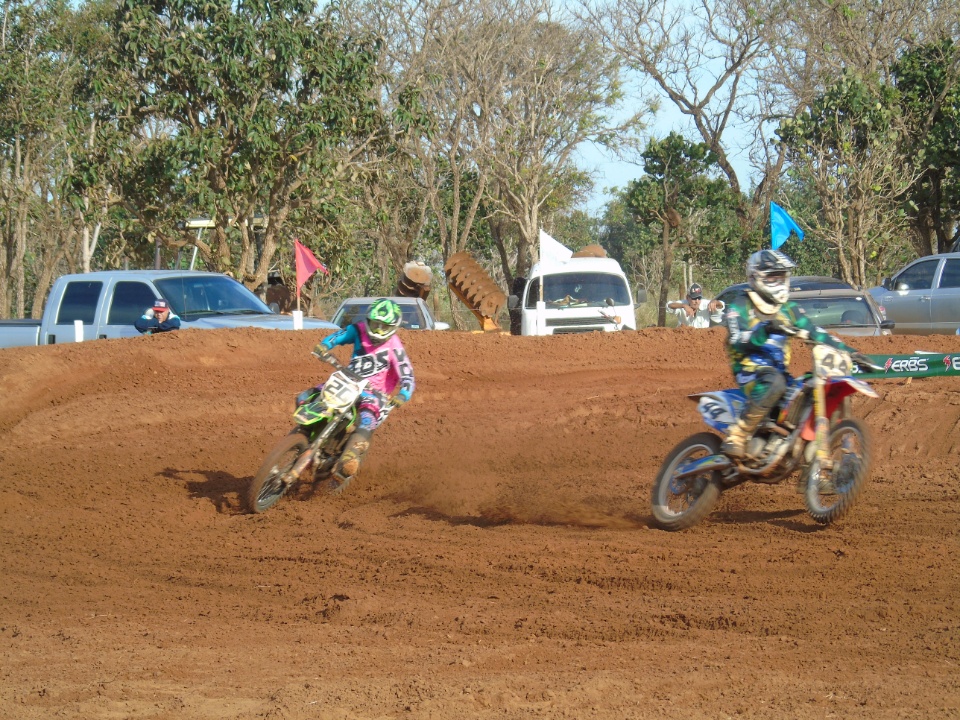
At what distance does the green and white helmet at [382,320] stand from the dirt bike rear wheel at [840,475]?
372cm

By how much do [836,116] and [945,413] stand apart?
15835 mm

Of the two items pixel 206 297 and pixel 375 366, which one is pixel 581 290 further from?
pixel 375 366

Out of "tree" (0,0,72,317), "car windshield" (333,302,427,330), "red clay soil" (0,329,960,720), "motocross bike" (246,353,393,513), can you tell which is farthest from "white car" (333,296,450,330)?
"tree" (0,0,72,317)

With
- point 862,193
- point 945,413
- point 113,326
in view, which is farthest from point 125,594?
point 862,193

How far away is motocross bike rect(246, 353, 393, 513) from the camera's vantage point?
8.60 meters

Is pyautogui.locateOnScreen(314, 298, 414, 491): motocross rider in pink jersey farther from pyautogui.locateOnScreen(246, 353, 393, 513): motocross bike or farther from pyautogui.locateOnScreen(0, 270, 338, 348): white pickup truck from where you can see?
pyautogui.locateOnScreen(0, 270, 338, 348): white pickup truck

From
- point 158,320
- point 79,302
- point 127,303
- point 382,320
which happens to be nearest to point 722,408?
point 382,320

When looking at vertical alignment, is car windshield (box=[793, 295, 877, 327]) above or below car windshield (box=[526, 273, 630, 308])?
below

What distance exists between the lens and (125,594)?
6734 mm

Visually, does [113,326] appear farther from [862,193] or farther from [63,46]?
[63,46]

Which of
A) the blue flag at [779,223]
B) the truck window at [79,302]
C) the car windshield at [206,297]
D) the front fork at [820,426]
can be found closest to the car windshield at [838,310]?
the blue flag at [779,223]

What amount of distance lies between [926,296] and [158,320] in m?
13.4

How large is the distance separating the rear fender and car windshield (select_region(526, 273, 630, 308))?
1213 cm

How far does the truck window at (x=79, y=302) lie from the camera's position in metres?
15.9
